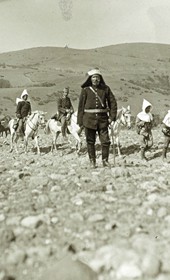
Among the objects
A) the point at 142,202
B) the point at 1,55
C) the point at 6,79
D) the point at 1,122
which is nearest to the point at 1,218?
the point at 142,202

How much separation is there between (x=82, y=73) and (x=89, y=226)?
78003mm

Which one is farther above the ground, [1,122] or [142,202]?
[142,202]

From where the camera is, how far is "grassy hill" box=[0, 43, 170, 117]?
5491 cm

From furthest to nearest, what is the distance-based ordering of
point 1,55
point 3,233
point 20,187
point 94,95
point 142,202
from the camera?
point 1,55 → point 94,95 → point 20,187 → point 142,202 → point 3,233

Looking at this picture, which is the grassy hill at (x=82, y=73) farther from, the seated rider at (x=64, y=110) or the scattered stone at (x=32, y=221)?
the scattered stone at (x=32, y=221)

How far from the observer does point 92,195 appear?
5547 mm

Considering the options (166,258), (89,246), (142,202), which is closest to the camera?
(166,258)

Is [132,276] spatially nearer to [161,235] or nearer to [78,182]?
[161,235]

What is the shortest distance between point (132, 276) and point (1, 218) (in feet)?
6.42

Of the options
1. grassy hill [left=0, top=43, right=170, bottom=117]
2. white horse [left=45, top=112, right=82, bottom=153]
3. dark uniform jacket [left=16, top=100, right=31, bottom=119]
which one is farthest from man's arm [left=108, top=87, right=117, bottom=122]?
grassy hill [left=0, top=43, right=170, bottom=117]

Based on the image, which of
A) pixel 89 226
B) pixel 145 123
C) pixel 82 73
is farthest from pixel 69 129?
pixel 82 73

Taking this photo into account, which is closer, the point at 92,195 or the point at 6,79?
the point at 92,195

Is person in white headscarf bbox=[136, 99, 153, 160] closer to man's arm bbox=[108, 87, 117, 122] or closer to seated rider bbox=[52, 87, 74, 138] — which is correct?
man's arm bbox=[108, 87, 117, 122]

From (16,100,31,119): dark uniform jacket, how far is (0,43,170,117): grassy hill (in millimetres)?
25892
